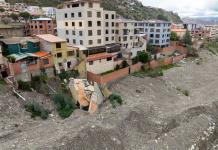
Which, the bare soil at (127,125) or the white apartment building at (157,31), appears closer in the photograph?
the bare soil at (127,125)

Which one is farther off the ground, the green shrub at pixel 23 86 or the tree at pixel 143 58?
the tree at pixel 143 58

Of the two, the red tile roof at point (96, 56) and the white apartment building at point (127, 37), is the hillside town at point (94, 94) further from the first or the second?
the white apartment building at point (127, 37)

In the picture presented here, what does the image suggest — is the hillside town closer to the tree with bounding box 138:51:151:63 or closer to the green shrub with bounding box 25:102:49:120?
the green shrub with bounding box 25:102:49:120

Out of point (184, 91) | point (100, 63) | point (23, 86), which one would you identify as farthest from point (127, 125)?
point (184, 91)

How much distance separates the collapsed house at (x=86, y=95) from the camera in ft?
88.3

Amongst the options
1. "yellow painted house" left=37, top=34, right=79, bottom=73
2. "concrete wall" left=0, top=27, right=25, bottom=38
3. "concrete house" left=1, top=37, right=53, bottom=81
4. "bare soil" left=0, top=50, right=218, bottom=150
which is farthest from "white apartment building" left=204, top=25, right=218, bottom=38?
"concrete house" left=1, top=37, right=53, bottom=81

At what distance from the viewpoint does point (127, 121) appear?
24875 mm

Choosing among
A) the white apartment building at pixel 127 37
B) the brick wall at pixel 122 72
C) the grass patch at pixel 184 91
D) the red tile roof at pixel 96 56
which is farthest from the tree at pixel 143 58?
the grass patch at pixel 184 91

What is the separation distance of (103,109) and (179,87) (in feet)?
58.0

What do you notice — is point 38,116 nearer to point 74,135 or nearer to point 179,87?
point 74,135

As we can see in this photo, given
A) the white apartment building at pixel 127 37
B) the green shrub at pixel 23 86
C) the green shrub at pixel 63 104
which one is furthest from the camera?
the white apartment building at pixel 127 37

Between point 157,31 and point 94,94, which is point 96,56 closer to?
point 94,94

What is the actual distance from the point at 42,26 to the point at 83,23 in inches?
1107

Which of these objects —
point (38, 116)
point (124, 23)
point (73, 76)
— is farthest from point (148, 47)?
point (38, 116)
